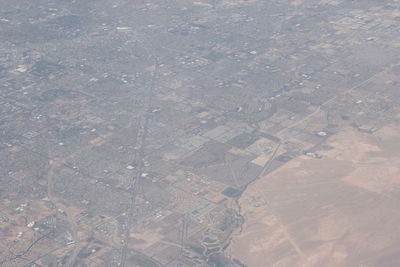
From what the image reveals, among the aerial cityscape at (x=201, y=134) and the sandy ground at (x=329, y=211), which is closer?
the sandy ground at (x=329, y=211)

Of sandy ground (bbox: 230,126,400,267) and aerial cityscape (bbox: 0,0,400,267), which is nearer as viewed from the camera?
sandy ground (bbox: 230,126,400,267)

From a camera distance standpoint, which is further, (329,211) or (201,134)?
(201,134)

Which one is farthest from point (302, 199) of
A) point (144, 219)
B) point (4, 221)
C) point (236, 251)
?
point (4, 221)

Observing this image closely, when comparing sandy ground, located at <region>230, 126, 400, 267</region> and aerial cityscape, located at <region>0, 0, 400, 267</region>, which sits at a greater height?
sandy ground, located at <region>230, 126, 400, 267</region>

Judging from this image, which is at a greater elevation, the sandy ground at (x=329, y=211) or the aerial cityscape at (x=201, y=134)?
the sandy ground at (x=329, y=211)

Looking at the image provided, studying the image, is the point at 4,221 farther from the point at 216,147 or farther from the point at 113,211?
the point at 216,147
